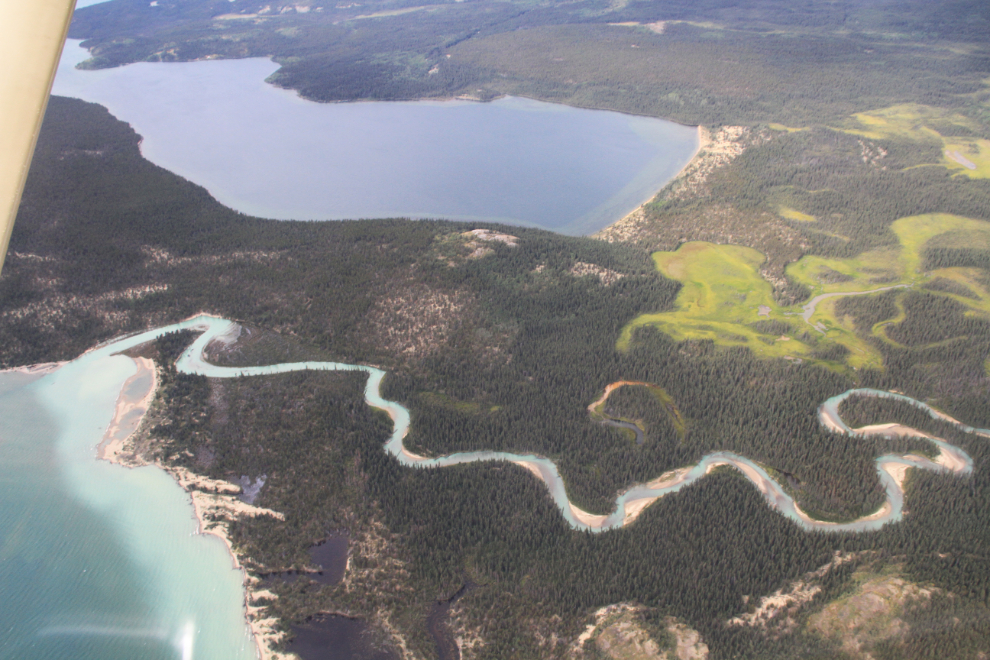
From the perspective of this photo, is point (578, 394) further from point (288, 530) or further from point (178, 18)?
point (178, 18)

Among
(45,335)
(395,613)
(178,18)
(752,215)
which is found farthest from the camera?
(178,18)

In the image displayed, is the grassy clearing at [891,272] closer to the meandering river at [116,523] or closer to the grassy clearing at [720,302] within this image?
the grassy clearing at [720,302]

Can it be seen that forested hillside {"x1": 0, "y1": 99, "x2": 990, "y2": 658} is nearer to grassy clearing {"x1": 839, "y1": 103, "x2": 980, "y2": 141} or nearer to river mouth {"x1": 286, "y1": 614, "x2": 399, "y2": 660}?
river mouth {"x1": 286, "y1": 614, "x2": 399, "y2": 660}

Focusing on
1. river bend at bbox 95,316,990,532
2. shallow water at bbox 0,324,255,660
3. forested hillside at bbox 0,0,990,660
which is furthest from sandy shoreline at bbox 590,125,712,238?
shallow water at bbox 0,324,255,660

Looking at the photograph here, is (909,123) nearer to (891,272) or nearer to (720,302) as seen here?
(891,272)

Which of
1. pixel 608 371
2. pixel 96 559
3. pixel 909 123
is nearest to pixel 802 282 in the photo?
pixel 608 371

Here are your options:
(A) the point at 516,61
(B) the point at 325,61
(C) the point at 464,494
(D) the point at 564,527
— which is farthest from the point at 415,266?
(B) the point at 325,61
